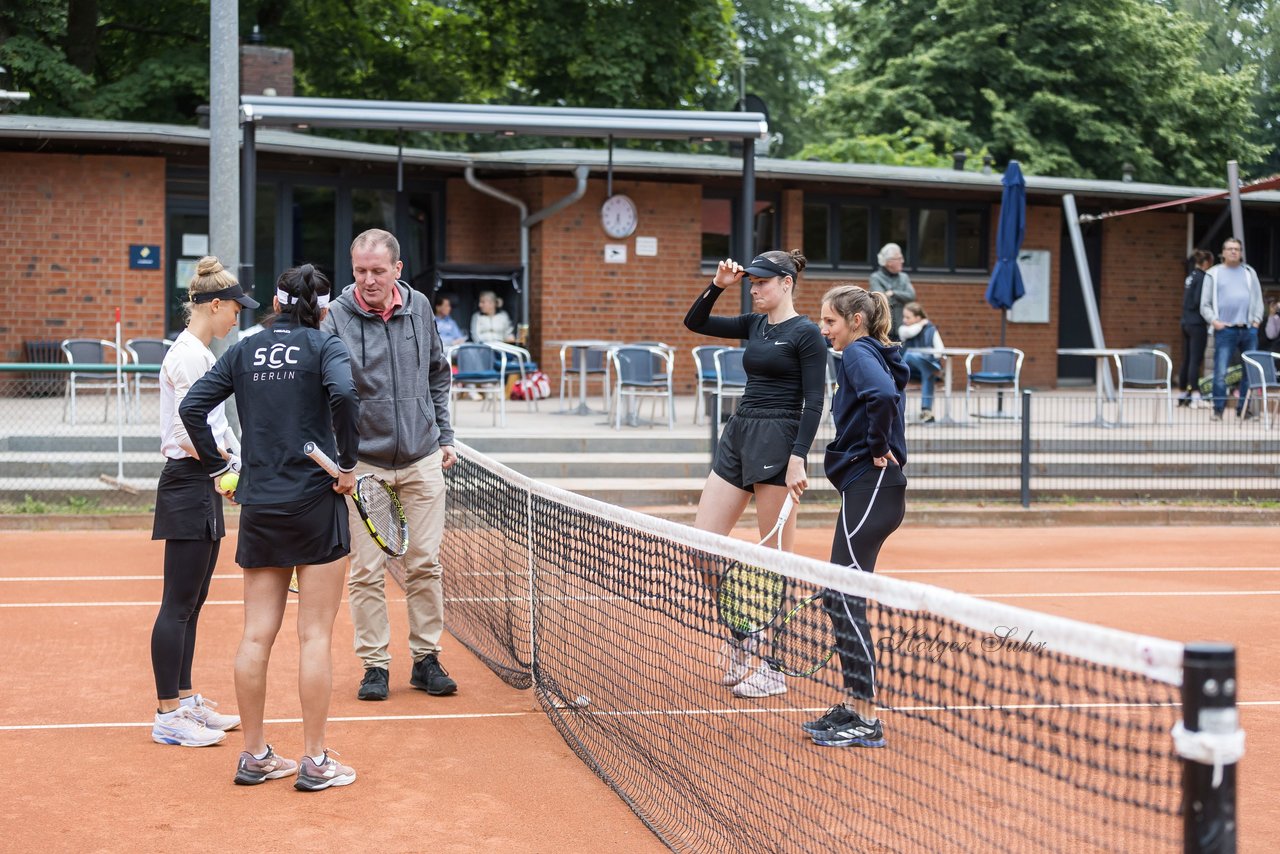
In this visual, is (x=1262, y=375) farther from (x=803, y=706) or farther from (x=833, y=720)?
(x=833, y=720)

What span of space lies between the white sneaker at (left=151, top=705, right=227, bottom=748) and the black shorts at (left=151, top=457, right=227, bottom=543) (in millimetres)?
745

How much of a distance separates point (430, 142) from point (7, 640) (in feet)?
79.4

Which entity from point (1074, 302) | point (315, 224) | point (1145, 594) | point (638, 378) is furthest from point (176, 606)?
point (1074, 302)

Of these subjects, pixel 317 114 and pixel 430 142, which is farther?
pixel 430 142

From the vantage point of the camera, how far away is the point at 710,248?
75.0 feet

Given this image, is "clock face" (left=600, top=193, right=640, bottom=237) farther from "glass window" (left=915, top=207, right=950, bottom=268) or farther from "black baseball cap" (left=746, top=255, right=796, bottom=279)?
"black baseball cap" (left=746, top=255, right=796, bottom=279)

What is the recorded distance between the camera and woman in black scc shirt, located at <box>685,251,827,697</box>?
6652mm

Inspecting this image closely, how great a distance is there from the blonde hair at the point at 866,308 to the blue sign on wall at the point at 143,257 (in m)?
15.7

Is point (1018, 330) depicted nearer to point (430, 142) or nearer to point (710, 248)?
point (710, 248)

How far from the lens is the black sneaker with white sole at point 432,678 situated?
7.03 meters

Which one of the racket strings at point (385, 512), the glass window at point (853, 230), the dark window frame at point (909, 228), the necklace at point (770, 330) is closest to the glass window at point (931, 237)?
the dark window frame at point (909, 228)

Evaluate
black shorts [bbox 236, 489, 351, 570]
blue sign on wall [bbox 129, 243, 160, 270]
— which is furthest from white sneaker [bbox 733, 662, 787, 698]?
blue sign on wall [bbox 129, 243, 160, 270]

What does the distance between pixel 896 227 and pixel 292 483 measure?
1969 centimetres

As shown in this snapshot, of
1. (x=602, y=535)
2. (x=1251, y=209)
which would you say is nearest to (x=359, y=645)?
(x=602, y=535)
